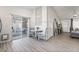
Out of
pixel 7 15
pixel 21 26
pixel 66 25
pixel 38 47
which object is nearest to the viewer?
pixel 38 47

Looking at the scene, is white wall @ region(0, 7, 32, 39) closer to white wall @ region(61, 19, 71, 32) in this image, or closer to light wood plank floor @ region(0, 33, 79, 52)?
light wood plank floor @ region(0, 33, 79, 52)

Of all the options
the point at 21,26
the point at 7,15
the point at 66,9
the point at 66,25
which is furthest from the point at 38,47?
the point at 66,25

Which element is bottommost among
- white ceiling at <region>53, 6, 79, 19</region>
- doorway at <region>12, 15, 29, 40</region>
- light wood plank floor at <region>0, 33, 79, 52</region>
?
light wood plank floor at <region>0, 33, 79, 52</region>

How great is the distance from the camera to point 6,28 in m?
5.11

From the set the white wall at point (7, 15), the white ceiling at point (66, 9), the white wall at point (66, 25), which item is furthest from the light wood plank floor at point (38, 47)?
the white wall at point (66, 25)

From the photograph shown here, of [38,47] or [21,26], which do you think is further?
[21,26]

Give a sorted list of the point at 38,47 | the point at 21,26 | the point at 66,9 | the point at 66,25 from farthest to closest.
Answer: the point at 66,25, the point at 66,9, the point at 21,26, the point at 38,47

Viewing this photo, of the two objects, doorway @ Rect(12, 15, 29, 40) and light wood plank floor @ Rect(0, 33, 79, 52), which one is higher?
doorway @ Rect(12, 15, 29, 40)

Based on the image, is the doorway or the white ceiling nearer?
the doorway

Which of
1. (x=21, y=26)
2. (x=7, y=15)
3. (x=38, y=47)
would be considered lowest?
(x=38, y=47)

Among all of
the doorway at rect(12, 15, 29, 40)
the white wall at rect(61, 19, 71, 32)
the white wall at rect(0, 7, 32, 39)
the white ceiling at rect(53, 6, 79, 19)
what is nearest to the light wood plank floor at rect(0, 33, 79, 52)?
the white wall at rect(0, 7, 32, 39)

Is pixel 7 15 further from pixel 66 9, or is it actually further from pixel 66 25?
pixel 66 25
